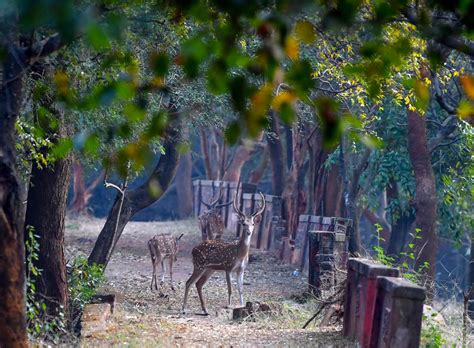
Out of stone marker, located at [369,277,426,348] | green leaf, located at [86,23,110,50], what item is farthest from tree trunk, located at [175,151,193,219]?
green leaf, located at [86,23,110,50]

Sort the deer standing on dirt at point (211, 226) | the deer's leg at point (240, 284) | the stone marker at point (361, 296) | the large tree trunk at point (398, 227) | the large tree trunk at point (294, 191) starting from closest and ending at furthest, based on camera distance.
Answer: the stone marker at point (361, 296), the deer's leg at point (240, 284), the large tree trunk at point (398, 227), the large tree trunk at point (294, 191), the deer standing on dirt at point (211, 226)

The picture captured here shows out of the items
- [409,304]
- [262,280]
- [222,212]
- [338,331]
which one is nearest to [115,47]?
[409,304]

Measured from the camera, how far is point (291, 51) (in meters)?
4.77

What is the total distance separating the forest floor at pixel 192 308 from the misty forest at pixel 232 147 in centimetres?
7

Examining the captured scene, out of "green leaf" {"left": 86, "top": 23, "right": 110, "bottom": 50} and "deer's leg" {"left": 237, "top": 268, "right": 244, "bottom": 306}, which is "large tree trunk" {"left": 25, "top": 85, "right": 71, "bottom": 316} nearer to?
"deer's leg" {"left": 237, "top": 268, "right": 244, "bottom": 306}

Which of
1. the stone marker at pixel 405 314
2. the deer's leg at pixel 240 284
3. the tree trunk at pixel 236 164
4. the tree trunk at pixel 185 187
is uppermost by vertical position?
the tree trunk at pixel 236 164

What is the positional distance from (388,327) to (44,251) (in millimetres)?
4354

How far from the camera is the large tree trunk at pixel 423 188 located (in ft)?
52.5

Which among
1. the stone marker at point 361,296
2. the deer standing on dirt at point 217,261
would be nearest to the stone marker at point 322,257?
the deer standing on dirt at point 217,261

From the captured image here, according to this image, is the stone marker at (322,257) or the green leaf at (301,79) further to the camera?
the stone marker at (322,257)

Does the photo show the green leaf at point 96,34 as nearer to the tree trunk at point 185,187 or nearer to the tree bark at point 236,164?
the tree bark at point 236,164

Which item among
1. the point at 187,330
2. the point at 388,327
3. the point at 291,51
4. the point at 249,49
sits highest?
the point at 249,49

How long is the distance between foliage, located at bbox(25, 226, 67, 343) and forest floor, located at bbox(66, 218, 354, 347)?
348mm

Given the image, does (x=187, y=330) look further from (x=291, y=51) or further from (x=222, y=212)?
(x=222, y=212)
